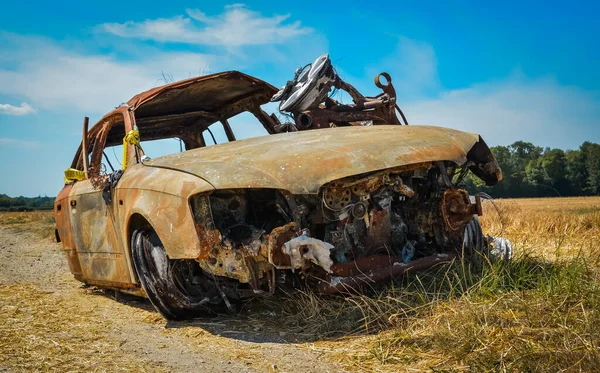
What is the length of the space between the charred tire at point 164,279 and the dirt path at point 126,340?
123mm

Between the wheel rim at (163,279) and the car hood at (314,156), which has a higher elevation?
the car hood at (314,156)

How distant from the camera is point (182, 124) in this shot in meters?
6.53

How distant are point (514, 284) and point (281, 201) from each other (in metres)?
1.66

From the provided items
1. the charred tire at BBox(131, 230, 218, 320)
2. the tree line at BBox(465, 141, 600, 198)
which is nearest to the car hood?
the charred tire at BBox(131, 230, 218, 320)

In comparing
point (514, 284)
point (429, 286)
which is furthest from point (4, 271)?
point (514, 284)

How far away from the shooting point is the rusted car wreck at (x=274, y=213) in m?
3.66

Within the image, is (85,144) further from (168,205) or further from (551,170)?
(551,170)

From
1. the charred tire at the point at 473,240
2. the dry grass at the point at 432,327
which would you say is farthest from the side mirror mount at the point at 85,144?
the charred tire at the point at 473,240

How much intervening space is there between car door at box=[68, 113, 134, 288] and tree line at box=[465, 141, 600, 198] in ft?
83.6

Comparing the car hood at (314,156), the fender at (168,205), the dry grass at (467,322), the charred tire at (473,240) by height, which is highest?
the car hood at (314,156)

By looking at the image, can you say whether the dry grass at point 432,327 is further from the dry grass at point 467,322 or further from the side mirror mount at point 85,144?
the side mirror mount at point 85,144

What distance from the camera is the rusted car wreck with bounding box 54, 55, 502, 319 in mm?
3656

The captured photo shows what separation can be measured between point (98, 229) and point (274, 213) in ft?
5.47

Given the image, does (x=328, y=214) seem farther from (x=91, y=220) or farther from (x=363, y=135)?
(x=91, y=220)
